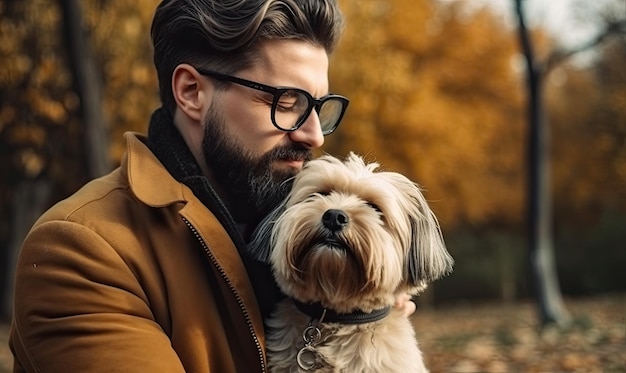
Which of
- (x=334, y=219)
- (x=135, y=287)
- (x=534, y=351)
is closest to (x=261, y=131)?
(x=334, y=219)

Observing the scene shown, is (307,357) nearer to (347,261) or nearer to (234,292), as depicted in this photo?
(347,261)

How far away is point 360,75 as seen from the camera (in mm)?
18891

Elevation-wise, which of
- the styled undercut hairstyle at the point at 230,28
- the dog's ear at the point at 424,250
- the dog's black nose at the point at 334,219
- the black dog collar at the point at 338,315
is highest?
the styled undercut hairstyle at the point at 230,28

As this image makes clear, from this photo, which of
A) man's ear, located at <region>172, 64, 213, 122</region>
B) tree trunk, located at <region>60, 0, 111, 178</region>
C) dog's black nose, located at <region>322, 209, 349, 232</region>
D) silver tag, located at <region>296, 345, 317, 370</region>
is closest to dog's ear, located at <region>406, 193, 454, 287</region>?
dog's black nose, located at <region>322, 209, 349, 232</region>

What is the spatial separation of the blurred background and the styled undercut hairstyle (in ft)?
2.27

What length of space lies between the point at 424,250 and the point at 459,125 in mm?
19798

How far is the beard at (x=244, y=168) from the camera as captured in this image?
122 inches

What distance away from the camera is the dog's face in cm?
296

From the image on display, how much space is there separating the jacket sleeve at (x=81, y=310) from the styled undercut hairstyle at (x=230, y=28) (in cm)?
89

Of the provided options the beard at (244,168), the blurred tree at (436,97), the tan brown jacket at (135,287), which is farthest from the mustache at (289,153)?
the blurred tree at (436,97)

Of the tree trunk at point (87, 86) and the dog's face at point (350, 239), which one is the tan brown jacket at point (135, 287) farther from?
the tree trunk at point (87, 86)

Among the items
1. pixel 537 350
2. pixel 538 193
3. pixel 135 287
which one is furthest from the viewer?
pixel 538 193

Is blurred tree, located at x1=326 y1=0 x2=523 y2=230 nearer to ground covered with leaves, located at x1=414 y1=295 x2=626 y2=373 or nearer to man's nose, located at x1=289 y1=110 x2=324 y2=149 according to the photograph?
ground covered with leaves, located at x1=414 y1=295 x2=626 y2=373

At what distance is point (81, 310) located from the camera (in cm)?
245
